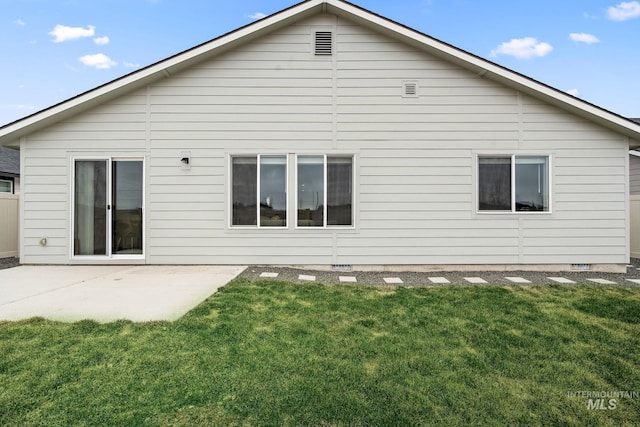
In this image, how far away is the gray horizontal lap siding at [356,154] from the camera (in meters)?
6.66

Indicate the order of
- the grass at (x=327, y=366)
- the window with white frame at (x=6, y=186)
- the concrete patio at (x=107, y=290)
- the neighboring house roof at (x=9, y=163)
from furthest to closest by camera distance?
1. the window with white frame at (x=6, y=186)
2. the neighboring house roof at (x=9, y=163)
3. the concrete patio at (x=107, y=290)
4. the grass at (x=327, y=366)

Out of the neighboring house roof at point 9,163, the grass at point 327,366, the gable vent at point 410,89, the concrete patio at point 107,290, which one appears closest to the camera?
the grass at point 327,366

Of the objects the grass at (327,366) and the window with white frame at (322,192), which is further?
the window with white frame at (322,192)

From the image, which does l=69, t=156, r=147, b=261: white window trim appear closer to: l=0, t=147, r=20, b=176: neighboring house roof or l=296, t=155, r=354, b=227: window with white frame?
l=296, t=155, r=354, b=227: window with white frame

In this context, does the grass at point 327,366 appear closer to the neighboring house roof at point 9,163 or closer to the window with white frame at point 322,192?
the window with white frame at point 322,192

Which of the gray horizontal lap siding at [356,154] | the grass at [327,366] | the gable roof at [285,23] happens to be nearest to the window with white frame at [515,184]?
the gray horizontal lap siding at [356,154]

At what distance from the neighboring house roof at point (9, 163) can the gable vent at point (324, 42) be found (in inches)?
531

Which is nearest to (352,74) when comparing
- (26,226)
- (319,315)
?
(319,315)

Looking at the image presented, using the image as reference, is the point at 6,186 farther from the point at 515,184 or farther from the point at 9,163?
the point at 515,184

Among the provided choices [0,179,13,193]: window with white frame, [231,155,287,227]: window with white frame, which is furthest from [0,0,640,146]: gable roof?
[0,179,13,193]: window with white frame

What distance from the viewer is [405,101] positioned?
6.77m

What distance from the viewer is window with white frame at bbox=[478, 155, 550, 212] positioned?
6.74 meters

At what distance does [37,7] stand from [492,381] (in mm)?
16187

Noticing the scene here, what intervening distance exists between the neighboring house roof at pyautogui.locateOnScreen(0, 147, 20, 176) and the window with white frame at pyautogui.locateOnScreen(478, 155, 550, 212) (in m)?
16.7
